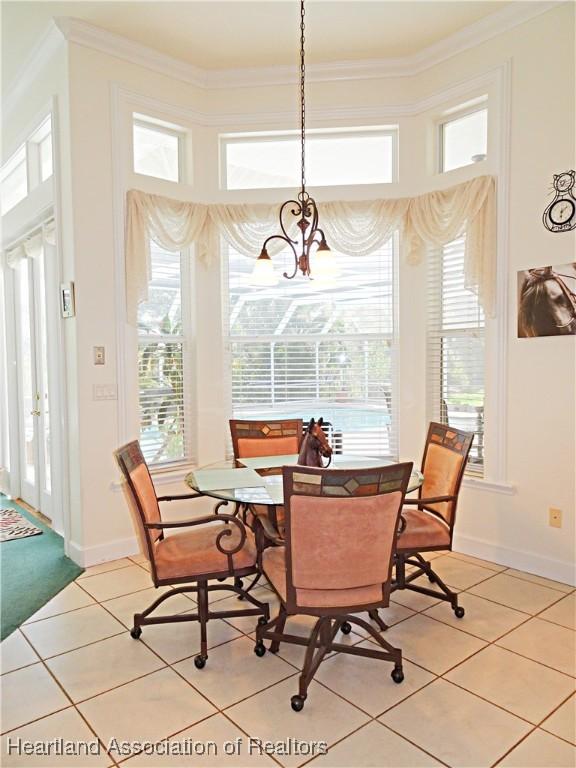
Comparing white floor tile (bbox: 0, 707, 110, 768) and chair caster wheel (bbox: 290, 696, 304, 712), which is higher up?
chair caster wheel (bbox: 290, 696, 304, 712)

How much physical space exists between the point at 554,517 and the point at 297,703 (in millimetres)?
2098

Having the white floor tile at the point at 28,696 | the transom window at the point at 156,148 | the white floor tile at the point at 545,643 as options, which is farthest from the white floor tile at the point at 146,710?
the transom window at the point at 156,148

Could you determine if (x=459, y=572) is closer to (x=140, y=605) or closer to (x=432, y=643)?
(x=432, y=643)

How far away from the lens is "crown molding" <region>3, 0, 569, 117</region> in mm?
3559

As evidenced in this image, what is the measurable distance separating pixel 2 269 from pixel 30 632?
3.89 metres

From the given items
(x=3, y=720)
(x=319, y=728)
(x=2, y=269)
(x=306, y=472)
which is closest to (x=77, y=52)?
(x=2, y=269)

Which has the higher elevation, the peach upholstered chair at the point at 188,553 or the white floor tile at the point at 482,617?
the peach upholstered chair at the point at 188,553

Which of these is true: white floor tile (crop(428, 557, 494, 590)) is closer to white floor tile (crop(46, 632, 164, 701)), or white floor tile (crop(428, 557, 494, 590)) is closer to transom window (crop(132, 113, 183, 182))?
white floor tile (crop(46, 632, 164, 701))

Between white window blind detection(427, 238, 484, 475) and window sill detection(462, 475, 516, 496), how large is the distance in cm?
10

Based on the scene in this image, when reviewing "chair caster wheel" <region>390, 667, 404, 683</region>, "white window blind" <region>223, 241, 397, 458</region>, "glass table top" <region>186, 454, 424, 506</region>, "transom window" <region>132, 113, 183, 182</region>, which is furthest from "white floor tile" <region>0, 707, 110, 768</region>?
"transom window" <region>132, 113, 183, 182</region>

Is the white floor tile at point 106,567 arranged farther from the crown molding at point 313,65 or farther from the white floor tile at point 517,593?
the crown molding at point 313,65

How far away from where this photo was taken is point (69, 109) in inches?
144

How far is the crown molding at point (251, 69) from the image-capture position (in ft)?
11.7

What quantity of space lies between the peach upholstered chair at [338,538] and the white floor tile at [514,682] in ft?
1.88
